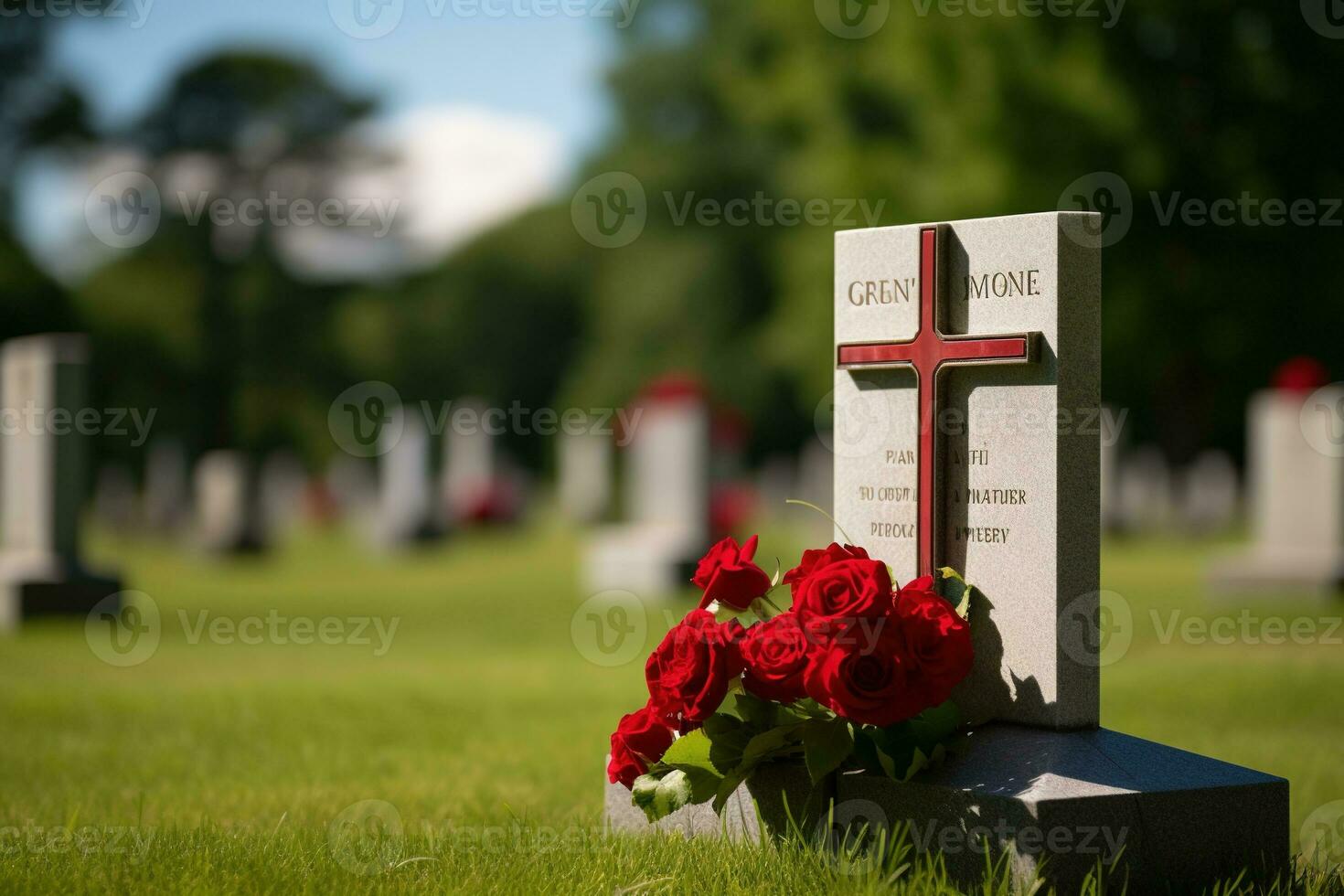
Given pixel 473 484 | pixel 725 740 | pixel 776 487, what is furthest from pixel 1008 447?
pixel 776 487

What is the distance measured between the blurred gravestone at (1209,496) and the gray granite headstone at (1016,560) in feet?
80.2

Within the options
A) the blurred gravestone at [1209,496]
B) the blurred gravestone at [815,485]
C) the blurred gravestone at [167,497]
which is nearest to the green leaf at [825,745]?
the blurred gravestone at [815,485]

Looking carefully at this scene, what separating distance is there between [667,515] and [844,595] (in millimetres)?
11443

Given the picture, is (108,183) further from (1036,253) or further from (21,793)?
(1036,253)

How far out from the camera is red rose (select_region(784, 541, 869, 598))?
3920 mm

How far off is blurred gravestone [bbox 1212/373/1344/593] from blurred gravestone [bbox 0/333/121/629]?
34.2 feet

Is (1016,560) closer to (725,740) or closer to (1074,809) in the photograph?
(1074,809)

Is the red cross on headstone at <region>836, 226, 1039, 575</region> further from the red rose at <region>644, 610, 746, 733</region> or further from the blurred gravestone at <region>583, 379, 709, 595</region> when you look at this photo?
the blurred gravestone at <region>583, 379, 709, 595</region>

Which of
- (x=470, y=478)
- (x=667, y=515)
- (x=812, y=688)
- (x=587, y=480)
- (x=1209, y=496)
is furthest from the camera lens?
(x=1209, y=496)

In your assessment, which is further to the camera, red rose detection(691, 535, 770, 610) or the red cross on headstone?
the red cross on headstone

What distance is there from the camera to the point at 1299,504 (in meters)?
13.1

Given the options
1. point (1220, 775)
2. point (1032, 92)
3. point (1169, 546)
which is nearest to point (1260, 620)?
point (1032, 92)

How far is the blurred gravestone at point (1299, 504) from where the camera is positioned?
1277cm

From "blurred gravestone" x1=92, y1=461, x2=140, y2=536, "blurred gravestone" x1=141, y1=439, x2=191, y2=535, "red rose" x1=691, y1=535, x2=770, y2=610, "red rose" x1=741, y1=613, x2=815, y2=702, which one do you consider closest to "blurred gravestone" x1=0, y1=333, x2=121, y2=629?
"red rose" x1=691, y1=535, x2=770, y2=610
